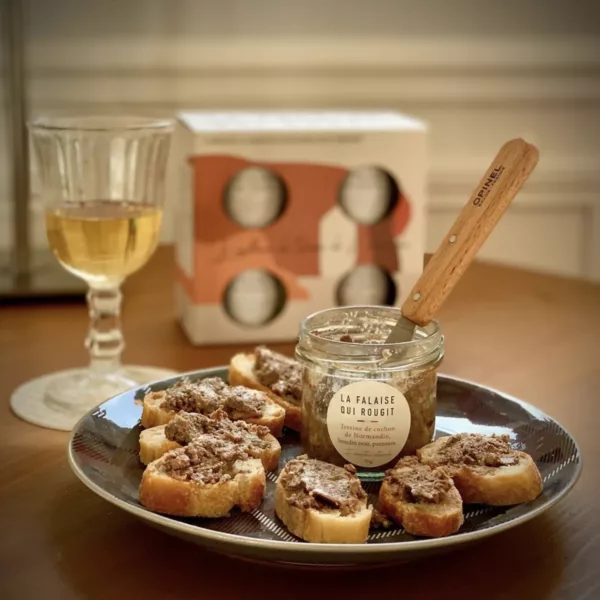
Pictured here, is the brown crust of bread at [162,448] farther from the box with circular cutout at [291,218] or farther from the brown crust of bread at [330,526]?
the box with circular cutout at [291,218]

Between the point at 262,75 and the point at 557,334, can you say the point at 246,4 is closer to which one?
the point at 262,75

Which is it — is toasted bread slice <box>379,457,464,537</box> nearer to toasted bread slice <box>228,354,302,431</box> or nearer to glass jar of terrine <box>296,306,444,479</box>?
glass jar of terrine <box>296,306,444,479</box>

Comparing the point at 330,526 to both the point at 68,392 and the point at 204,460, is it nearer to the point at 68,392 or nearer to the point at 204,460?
the point at 204,460

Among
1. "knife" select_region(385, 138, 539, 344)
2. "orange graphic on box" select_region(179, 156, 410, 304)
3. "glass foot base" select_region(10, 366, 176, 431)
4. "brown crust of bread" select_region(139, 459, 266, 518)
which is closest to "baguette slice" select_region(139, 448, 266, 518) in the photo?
"brown crust of bread" select_region(139, 459, 266, 518)

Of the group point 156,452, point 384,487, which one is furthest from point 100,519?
point 384,487

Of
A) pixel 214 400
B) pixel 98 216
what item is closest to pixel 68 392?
pixel 98 216
